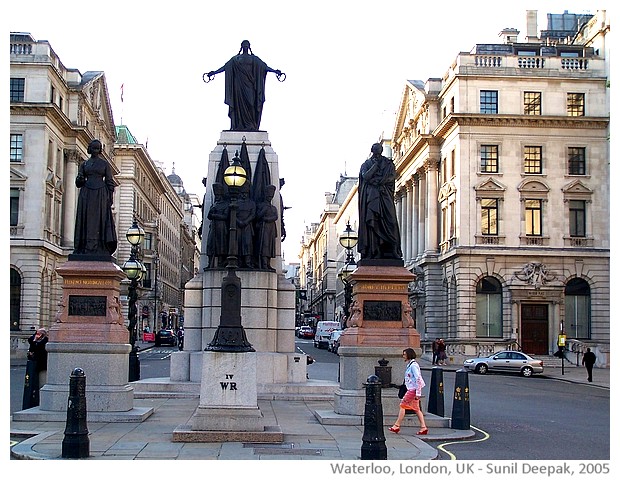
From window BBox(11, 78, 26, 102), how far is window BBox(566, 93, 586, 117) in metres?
38.7

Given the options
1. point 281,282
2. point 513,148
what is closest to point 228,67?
point 281,282

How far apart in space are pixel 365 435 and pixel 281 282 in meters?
12.2

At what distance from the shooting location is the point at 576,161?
61.8 m

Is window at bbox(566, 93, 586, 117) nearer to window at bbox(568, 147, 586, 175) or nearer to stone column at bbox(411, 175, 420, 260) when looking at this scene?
window at bbox(568, 147, 586, 175)

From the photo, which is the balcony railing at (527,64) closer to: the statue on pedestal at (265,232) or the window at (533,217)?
the window at (533,217)

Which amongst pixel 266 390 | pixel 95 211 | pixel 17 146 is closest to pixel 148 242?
pixel 17 146

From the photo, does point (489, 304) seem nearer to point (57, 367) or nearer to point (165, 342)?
point (165, 342)

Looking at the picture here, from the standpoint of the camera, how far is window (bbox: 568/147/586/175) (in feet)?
202

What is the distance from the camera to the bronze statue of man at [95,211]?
60.5ft

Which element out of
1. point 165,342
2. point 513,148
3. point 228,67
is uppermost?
point 513,148

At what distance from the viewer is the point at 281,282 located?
24297mm

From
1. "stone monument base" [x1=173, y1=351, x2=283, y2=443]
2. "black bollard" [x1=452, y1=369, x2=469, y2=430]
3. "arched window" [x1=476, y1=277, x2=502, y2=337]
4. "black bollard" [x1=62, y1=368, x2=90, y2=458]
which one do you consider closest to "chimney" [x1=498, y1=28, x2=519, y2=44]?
"arched window" [x1=476, y1=277, x2=502, y2=337]

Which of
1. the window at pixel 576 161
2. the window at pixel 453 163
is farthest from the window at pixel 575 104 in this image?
the window at pixel 453 163

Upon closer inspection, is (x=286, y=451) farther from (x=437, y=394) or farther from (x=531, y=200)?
(x=531, y=200)
